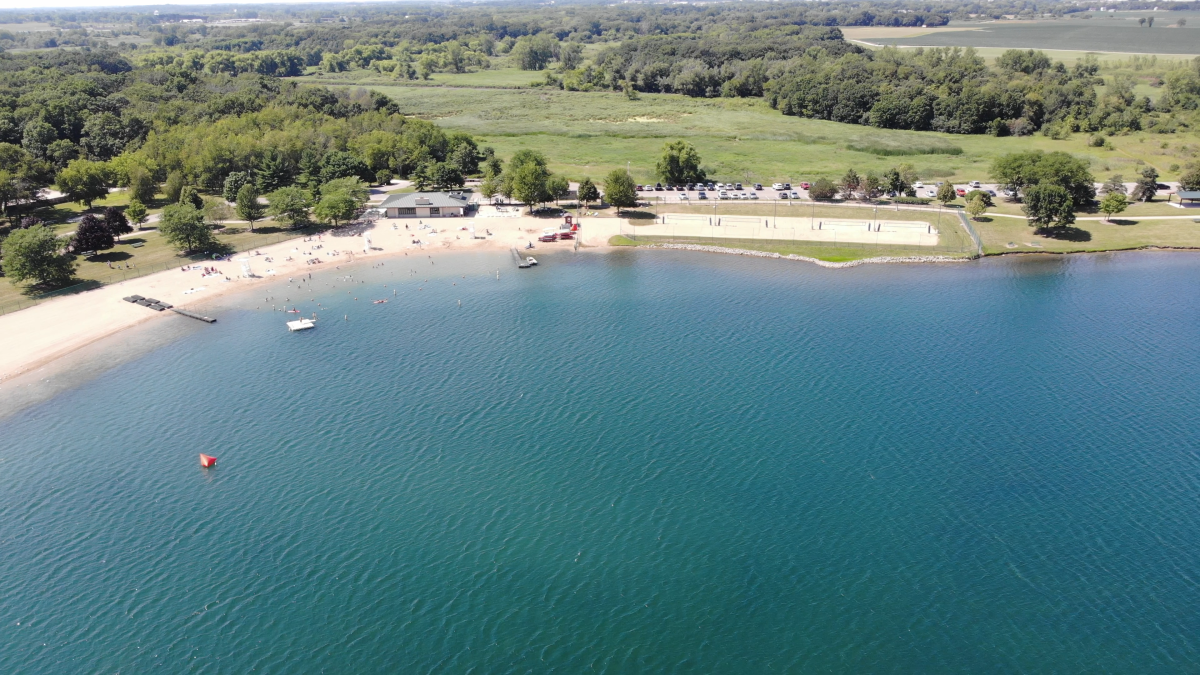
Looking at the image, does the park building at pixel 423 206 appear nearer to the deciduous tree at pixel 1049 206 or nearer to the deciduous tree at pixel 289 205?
the deciduous tree at pixel 289 205

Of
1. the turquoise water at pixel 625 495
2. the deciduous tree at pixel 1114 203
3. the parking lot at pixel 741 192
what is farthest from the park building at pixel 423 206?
the deciduous tree at pixel 1114 203

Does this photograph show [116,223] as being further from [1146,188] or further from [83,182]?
[1146,188]

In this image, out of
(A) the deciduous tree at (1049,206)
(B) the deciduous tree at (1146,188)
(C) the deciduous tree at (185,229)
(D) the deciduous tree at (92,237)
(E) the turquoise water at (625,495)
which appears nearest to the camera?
(E) the turquoise water at (625,495)

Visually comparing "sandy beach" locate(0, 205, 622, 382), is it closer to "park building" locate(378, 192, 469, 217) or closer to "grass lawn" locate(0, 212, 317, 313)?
"grass lawn" locate(0, 212, 317, 313)

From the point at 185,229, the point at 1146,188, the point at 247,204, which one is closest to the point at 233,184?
the point at 247,204

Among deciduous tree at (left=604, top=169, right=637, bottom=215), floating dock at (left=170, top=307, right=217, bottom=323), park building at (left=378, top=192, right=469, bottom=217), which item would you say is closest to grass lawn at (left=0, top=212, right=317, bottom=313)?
floating dock at (left=170, top=307, right=217, bottom=323)
